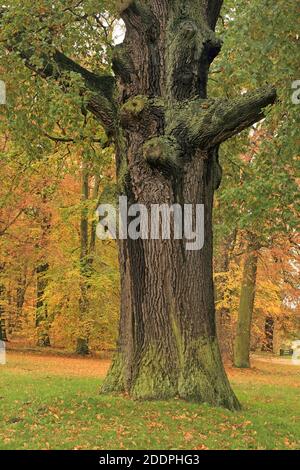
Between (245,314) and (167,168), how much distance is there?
1507cm

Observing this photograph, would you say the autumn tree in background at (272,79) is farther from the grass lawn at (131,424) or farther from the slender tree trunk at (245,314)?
the slender tree trunk at (245,314)

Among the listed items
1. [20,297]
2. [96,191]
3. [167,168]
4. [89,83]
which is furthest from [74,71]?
[20,297]

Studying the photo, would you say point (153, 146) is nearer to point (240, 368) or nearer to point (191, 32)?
point (191, 32)

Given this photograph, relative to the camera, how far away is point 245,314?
78.8ft

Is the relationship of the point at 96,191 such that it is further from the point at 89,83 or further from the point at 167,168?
the point at 167,168

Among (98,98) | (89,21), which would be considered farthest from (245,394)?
(89,21)

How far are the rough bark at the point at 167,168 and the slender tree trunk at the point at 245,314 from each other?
12512 millimetres

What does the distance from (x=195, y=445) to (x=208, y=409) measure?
6.29ft

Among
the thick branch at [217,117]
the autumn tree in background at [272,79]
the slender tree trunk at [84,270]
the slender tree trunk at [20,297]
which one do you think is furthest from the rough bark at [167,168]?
the slender tree trunk at [20,297]

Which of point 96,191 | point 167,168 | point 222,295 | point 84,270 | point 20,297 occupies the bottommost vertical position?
point 20,297

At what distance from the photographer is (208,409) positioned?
30.7 ft

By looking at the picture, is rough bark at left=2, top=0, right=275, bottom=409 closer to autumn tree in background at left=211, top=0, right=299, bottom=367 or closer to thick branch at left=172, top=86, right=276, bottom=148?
thick branch at left=172, top=86, right=276, bottom=148

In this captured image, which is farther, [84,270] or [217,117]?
[84,270]
